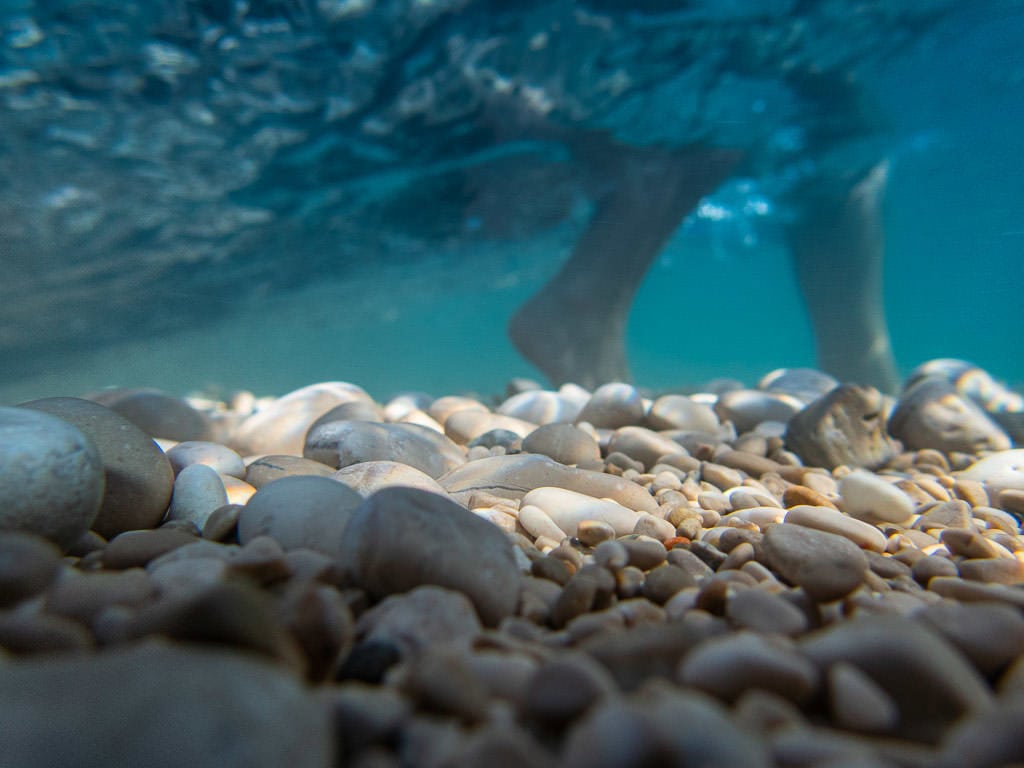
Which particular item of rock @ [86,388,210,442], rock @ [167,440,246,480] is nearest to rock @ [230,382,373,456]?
rock @ [86,388,210,442]

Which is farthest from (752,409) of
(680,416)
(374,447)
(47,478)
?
(47,478)

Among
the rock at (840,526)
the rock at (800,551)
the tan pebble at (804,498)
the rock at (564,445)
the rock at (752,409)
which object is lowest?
the rock at (800,551)

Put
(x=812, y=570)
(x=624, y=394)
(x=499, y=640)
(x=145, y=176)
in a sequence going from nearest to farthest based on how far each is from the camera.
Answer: (x=499, y=640) → (x=812, y=570) → (x=624, y=394) → (x=145, y=176)

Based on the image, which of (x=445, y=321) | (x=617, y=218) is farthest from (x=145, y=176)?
(x=445, y=321)

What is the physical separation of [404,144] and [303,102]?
2644mm

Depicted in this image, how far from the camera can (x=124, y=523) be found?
2.16 m

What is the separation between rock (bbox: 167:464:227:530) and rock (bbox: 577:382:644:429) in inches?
113

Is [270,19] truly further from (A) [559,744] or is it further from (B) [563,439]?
(A) [559,744]

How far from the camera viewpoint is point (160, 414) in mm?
4180

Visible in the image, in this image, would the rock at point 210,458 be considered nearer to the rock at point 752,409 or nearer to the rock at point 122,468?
the rock at point 122,468

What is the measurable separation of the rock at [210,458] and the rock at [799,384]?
527cm

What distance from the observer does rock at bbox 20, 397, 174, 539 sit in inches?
84.1

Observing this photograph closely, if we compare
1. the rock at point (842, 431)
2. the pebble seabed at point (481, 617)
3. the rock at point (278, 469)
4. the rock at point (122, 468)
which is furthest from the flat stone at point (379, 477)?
the rock at point (842, 431)

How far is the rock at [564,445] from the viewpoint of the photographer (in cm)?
341
